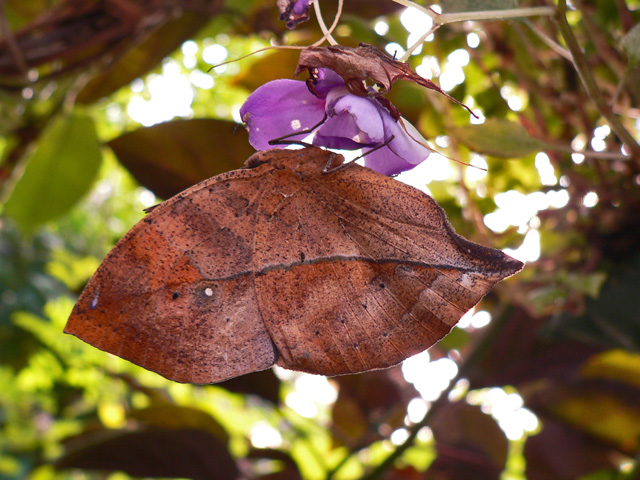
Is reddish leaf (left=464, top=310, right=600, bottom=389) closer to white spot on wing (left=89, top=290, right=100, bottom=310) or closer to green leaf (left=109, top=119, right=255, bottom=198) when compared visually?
green leaf (left=109, top=119, right=255, bottom=198)

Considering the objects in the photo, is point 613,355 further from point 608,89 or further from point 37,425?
point 37,425

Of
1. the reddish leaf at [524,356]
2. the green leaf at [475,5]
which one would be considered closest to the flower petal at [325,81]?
the green leaf at [475,5]

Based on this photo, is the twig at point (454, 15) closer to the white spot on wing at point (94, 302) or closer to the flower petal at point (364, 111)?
the flower petal at point (364, 111)

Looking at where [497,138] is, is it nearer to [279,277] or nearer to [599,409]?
[279,277]

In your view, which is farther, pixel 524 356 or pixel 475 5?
pixel 524 356

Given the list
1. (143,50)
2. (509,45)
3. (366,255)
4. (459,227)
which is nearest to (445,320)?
(366,255)

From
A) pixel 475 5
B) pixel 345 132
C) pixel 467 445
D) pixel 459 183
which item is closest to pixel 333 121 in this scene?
pixel 345 132
